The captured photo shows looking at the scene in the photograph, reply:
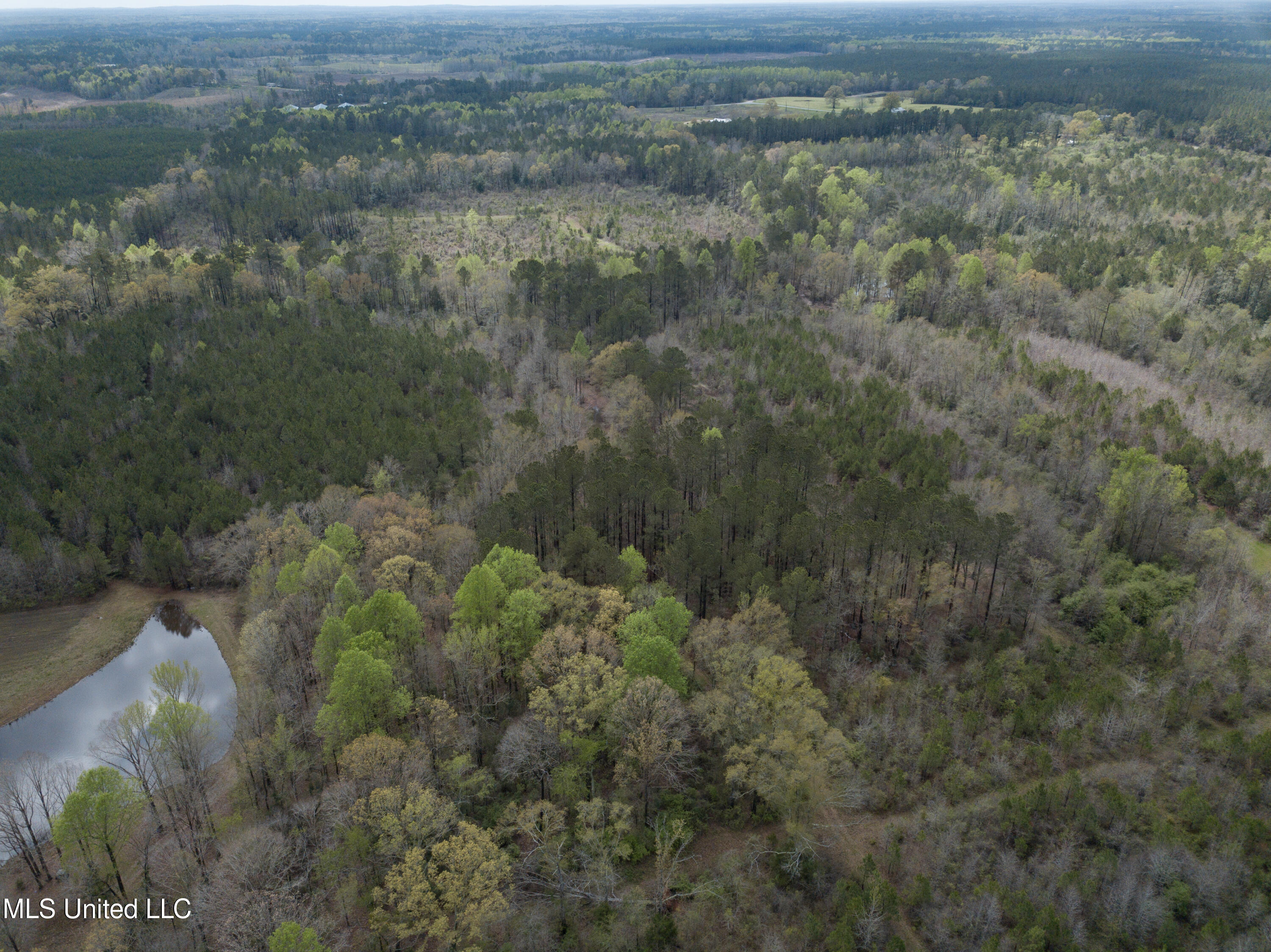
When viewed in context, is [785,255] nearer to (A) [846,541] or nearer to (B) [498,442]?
(B) [498,442]

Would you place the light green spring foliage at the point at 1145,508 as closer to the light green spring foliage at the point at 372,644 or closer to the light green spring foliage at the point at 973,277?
the light green spring foliage at the point at 372,644

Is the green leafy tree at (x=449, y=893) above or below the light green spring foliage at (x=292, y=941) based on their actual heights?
below

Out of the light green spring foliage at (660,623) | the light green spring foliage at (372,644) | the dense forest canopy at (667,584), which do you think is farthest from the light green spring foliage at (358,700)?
the light green spring foliage at (660,623)

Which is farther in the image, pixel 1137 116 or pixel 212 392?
pixel 1137 116

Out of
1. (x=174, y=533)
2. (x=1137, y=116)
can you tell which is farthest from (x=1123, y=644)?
(x=1137, y=116)

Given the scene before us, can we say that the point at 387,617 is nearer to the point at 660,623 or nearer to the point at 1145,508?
the point at 660,623

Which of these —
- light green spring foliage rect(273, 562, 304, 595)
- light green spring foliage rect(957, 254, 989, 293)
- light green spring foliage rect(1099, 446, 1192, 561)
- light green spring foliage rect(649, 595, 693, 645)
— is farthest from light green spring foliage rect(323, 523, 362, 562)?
light green spring foliage rect(957, 254, 989, 293)
